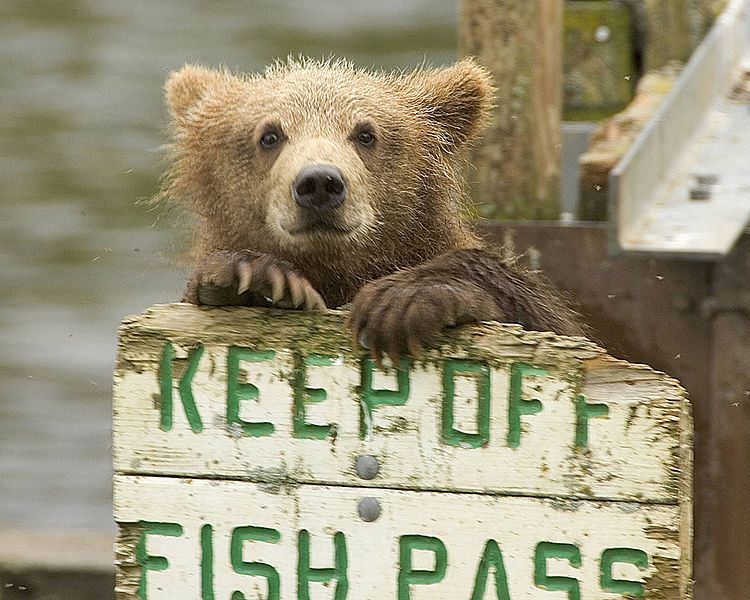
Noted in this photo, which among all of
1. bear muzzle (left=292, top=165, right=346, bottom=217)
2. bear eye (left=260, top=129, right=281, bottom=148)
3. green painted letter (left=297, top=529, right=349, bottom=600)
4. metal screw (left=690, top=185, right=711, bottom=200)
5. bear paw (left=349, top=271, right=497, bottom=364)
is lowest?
green painted letter (left=297, top=529, right=349, bottom=600)

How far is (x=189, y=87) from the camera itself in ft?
14.0

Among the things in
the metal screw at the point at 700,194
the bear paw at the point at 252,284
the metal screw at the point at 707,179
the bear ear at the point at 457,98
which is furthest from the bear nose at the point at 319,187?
the metal screw at the point at 707,179

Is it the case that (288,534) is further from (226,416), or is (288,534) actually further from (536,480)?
(536,480)

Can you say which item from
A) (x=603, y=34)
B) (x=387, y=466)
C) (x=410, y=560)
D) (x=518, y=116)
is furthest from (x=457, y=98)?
(x=603, y=34)

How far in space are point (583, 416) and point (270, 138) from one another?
1474 mm

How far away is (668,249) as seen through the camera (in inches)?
187

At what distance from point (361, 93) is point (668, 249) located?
130 centimetres

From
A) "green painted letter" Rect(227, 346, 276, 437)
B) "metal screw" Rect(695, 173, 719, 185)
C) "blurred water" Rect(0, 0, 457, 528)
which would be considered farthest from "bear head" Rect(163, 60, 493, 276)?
"blurred water" Rect(0, 0, 457, 528)

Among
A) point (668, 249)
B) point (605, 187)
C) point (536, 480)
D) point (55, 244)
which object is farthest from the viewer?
point (55, 244)

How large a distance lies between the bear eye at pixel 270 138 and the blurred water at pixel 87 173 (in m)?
5.58

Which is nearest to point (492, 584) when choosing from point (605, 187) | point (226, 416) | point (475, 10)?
point (226, 416)

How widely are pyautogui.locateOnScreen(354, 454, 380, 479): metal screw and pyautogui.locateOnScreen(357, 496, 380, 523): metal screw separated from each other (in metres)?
0.04

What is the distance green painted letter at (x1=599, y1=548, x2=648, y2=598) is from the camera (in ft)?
8.86

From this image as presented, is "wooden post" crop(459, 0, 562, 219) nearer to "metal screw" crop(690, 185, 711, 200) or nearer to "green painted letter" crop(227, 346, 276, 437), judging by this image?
"metal screw" crop(690, 185, 711, 200)
